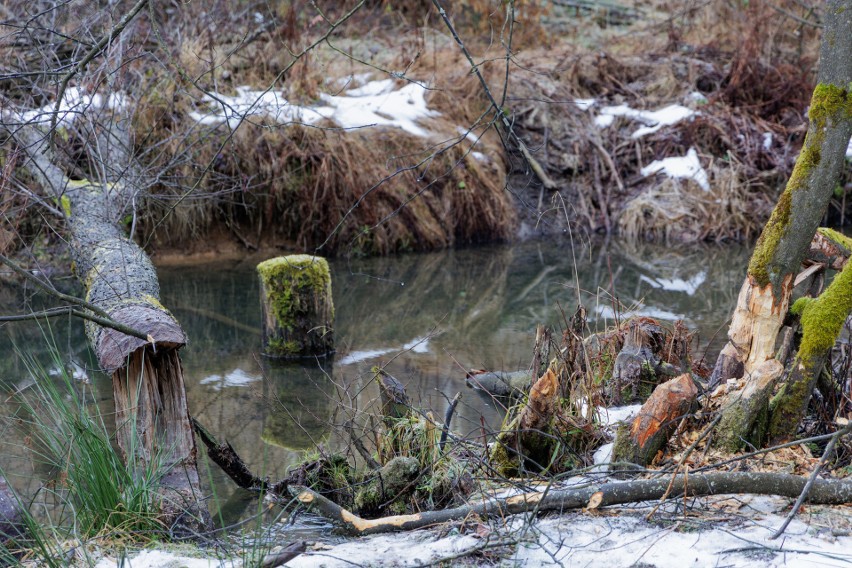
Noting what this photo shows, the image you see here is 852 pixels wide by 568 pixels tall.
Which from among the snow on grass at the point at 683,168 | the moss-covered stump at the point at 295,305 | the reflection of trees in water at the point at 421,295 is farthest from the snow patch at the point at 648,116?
the moss-covered stump at the point at 295,305

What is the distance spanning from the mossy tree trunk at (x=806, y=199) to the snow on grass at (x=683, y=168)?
9.08 m

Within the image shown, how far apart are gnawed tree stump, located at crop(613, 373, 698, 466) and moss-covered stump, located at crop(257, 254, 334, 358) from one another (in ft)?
11.3

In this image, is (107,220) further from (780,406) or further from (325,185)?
(780,406)

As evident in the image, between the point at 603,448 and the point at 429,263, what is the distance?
7227 mm

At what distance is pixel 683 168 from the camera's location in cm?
1318

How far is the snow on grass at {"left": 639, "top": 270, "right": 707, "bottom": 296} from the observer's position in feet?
31.6

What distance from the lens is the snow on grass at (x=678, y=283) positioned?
9625mm

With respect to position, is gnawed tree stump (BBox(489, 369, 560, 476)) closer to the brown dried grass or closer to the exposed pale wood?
the exposed pale wood

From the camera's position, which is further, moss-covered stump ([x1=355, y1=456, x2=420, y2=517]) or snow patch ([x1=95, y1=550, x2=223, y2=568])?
moss-covered stump ([x1=355, y1=456, x2=420, y2=517])

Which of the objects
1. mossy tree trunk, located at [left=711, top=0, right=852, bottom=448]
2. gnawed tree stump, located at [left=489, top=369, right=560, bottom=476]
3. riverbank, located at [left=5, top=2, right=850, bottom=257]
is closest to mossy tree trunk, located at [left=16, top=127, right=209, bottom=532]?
gnawed tree stump, located at [left=489, top=369, right=560, bottom=476]

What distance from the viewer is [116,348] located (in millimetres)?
3805

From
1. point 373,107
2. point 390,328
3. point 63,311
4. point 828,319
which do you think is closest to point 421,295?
point 390,328

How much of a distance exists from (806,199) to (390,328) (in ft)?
15.4

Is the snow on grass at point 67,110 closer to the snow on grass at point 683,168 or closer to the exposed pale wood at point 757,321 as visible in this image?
the exposed pale wood at point 757,321
